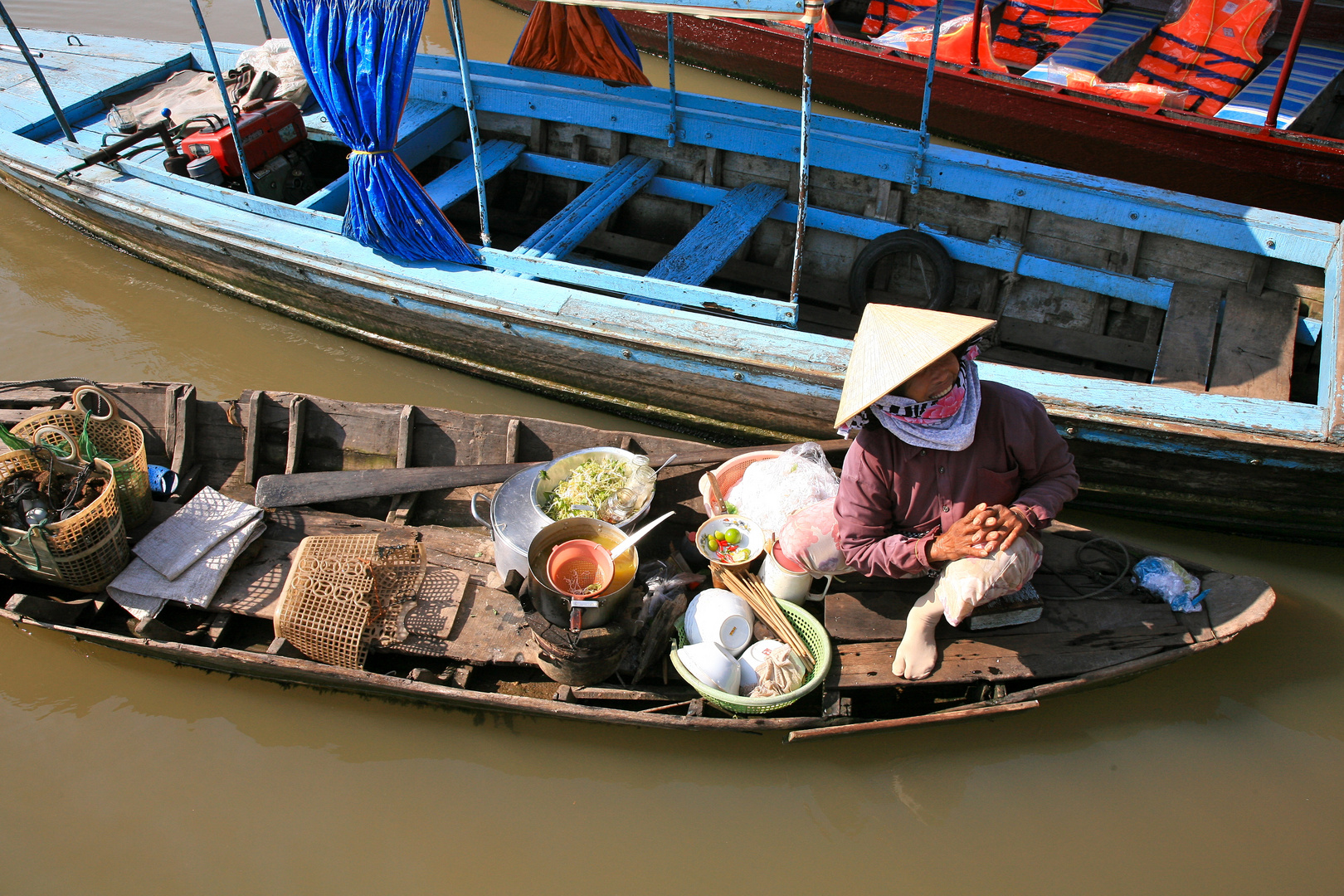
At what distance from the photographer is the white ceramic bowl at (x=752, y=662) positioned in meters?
3.04

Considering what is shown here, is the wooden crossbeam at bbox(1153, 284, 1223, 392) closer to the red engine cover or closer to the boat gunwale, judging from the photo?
the boat gunwale

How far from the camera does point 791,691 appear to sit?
300 centimetres

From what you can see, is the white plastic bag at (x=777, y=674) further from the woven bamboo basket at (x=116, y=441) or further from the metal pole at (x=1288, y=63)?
the metal pole at (x=1288, y=63)

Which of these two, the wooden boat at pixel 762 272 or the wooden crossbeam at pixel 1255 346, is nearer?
the wooden boat at pixel 762 272

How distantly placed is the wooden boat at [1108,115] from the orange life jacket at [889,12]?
0.15m

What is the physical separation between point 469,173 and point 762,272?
6.54 feet

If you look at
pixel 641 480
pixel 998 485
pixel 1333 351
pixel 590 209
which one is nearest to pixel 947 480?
pixel 998 485

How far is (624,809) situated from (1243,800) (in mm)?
2393

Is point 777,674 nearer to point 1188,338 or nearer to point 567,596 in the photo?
point 567,596

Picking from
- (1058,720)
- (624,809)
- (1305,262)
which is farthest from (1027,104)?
(624,809)

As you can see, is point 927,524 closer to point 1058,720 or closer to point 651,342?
point 1058,720

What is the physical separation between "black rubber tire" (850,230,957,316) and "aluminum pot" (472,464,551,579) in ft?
7.64

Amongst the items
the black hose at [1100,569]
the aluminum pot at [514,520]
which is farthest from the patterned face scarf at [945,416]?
the aluminum pot at [514,520]

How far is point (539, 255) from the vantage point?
14.8ft
